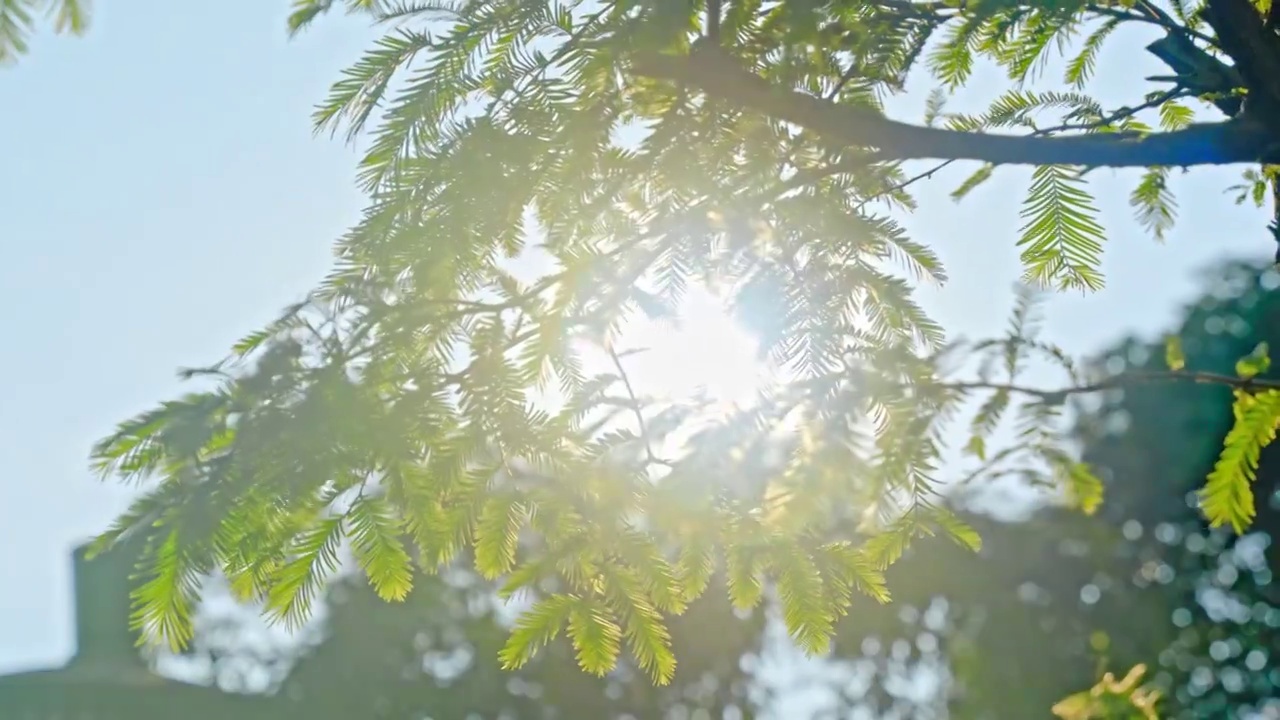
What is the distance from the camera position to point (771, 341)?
2635mm

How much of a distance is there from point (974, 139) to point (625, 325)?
0.79 metres

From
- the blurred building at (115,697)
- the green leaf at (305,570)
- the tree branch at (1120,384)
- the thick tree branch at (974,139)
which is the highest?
the thick tree branch at (974,139)

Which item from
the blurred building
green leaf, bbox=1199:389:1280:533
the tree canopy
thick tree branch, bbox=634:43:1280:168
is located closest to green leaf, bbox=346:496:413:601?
the tree canopy

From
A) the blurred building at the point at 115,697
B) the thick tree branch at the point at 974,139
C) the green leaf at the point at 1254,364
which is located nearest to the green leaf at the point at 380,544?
the thick tree branch at the point at 974,139

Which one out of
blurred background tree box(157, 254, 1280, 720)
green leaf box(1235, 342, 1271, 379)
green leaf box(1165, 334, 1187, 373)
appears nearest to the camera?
green leaf box(1235, 342, 1271, 379)

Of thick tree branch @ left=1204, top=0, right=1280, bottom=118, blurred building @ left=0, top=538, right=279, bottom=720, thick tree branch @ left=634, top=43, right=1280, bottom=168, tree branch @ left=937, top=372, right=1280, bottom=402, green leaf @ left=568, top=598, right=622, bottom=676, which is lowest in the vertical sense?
blurred building @ left=0, top=538, right=279, bottom=720

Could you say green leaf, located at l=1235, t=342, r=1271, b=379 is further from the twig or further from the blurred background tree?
the blurred background tree

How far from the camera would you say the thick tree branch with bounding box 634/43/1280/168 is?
2.41 meters

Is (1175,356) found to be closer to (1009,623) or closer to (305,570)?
(305,570)

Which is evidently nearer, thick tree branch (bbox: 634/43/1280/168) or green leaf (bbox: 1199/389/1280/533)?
thick tree branch (bbox: 634/43/1280/168)

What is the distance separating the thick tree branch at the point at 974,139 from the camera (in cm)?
241

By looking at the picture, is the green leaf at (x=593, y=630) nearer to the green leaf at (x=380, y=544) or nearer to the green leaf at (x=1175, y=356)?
the green leaf at (x=380, y=544)

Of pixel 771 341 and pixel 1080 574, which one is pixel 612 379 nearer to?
pixel 771 341

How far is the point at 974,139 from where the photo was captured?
255cm
